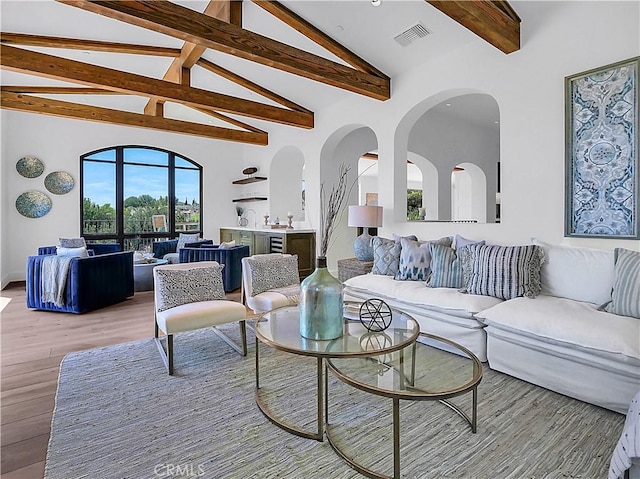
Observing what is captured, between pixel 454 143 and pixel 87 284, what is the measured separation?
6.60 m

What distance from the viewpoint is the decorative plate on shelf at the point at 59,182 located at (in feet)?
22.8

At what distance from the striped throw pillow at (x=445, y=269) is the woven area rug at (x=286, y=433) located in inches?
38.5

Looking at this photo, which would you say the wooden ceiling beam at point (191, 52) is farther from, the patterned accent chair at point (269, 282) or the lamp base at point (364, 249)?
the lamp base at point (364, 249)

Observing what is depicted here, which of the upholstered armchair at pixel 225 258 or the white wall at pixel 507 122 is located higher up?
the white wall at pixel 507 122

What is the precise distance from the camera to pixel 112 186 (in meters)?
7.68

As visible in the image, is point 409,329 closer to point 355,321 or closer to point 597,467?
point 355,321

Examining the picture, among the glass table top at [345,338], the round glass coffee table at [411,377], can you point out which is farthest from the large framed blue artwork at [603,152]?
the glass table top at [345,338]

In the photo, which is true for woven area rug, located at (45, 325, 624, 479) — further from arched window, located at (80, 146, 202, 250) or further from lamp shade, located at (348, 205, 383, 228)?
arched window, located at (80, 146, 202, 250)

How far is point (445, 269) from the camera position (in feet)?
11.7

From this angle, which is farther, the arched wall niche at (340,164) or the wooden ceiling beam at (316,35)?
the arched wall niche at (340,164)

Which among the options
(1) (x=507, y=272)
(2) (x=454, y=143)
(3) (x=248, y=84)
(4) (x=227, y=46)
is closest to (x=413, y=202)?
(2) (x=454, y=143)

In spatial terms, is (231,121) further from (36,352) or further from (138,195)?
(36,352)

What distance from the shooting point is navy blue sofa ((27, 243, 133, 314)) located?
444 centimetres

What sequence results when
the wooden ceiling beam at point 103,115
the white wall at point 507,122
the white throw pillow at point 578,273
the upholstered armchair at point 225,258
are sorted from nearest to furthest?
the white throw pillow at point 578,273
the white wall at point 507,122
the wooden ceiling beam at point 103,115
the upholstered armchair at point 225,258
